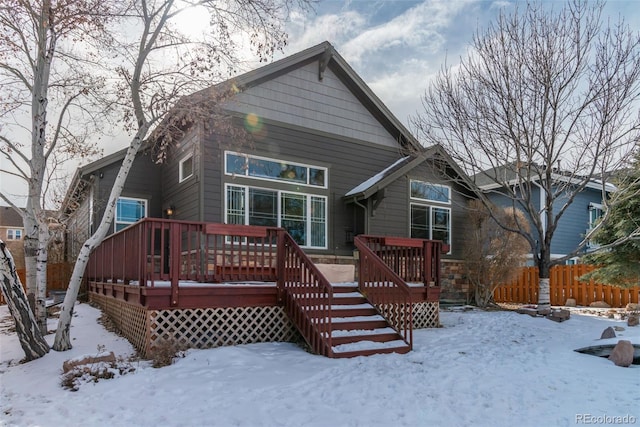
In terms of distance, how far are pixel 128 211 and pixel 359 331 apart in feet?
25.6

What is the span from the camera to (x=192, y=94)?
22.9 ft

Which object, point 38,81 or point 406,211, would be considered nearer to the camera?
point 38,81

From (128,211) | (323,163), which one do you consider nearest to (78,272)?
(128,211)

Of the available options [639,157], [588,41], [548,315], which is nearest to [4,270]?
[548,315]

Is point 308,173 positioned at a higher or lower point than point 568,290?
higher

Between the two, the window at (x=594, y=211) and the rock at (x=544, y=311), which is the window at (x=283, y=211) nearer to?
the rock at (x=544, y=311)

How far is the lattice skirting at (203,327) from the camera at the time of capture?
5.81 meters

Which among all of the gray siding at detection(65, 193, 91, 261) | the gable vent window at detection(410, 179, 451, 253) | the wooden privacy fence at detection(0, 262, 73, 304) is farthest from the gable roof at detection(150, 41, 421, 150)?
the wooden privacy fence at detection(0, 262, 73, 304)

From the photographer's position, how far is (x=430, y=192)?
12.7 metres

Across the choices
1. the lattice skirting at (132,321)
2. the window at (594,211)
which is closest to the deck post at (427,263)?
the lattice skirting at (132,321)

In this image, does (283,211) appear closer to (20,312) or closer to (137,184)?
(137,184)

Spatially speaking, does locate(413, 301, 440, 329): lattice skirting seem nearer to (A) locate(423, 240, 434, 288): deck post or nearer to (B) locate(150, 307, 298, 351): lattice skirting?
(A) locate(423, 240, 434, 288): deck post

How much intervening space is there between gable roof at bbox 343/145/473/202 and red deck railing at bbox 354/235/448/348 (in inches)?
93.7

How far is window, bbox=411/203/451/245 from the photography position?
12336 mm
